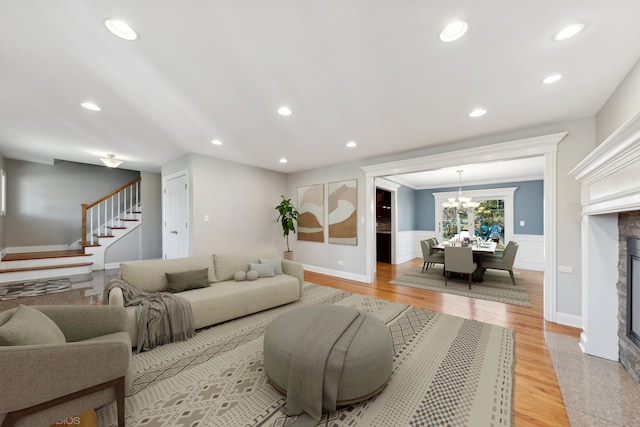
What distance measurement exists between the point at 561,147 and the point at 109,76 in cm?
503

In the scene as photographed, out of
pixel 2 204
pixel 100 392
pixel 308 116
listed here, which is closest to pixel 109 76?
pixel 308 116

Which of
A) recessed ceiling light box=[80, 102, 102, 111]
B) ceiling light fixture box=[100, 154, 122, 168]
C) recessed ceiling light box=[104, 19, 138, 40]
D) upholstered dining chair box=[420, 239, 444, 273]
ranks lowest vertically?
upholstered dining chair box=[420, 239, 444, 273]

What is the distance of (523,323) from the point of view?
307 cm

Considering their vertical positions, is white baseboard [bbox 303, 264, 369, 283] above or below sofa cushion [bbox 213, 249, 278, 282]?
below

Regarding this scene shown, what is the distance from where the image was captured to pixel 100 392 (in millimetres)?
1403

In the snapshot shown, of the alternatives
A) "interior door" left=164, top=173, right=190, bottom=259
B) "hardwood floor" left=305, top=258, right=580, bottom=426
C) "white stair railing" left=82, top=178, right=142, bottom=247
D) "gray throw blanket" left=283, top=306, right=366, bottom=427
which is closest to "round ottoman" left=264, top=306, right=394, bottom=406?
"gray throw blanket" left=283, top=306, right=366, bottom=427

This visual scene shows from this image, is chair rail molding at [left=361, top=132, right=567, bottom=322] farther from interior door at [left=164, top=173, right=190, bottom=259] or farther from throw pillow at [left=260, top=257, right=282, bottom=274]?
interior door at [left=164, top=173, right=190, bottom=259]

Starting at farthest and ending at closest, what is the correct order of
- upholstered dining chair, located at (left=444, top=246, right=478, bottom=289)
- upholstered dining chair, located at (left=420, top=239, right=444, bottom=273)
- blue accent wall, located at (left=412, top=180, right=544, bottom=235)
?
blue accent wall, located at (left=412, top=180, right=544, bottom=235), upholstered dining chair, located at (left=420, top=239, right=444, bottom=273), upholstered dining chair, located at (left=444, top=246, right=478, bottom=289)

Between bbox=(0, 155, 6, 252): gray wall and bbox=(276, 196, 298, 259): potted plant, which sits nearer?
bbox=(0, 155, 6, 252): gray wall

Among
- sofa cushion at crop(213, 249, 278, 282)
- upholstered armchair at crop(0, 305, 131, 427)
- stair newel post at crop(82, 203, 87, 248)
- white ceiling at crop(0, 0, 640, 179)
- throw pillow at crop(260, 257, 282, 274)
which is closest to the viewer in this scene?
upholstered armchair at crop(0, 305, 131, 427)

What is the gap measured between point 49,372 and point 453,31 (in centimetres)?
303

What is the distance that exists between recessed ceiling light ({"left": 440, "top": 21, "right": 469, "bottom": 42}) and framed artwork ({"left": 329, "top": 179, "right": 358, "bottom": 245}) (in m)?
3.59

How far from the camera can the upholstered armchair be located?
1.16 meters

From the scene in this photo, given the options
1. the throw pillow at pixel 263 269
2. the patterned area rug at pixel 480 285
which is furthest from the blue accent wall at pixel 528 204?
the throw pillow at pixel 263 269
